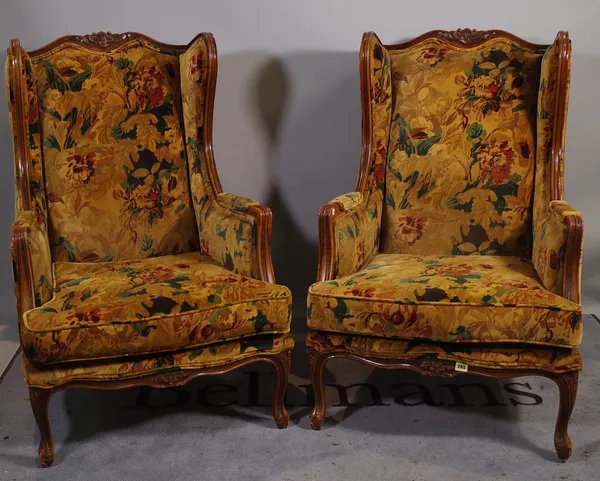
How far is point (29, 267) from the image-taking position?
73.4 inches

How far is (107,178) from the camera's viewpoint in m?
2.38

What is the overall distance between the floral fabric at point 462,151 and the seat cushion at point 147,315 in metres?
0.65

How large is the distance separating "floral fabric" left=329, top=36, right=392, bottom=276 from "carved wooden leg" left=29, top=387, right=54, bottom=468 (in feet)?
2.73

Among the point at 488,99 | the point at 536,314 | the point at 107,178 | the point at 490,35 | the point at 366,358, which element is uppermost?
the point at 490,35

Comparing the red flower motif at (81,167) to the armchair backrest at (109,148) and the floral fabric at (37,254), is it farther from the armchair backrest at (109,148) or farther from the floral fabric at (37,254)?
the floral fabric at (37,254)

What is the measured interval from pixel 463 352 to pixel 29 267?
1.08 metres

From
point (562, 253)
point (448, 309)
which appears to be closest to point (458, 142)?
point (562, 253)

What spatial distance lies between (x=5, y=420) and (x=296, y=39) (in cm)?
152

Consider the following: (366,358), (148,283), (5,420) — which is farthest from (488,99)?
(5,420)

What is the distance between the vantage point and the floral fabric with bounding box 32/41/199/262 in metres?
2.35

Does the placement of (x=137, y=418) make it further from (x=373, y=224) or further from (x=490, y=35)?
(x=490, y=35)

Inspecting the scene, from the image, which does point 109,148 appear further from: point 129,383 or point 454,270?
point 454,270

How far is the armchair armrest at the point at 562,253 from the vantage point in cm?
188

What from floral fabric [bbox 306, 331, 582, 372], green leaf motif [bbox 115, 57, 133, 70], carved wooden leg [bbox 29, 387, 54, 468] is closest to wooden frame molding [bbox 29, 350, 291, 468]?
carved wooden leg [bbox 29, 387, 54, 468]
